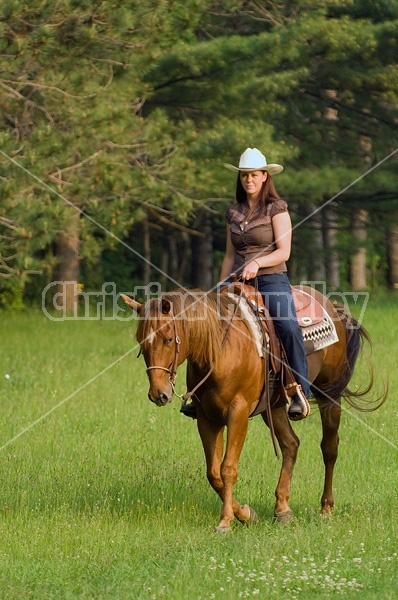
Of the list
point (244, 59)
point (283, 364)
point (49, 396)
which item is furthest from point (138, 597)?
point (244, 59)

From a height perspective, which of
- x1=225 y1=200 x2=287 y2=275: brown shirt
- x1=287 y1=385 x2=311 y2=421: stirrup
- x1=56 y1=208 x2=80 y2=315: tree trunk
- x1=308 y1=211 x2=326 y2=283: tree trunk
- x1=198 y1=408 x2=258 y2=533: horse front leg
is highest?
x1=308 y1=211 x2=326 y2=283: tree trunk

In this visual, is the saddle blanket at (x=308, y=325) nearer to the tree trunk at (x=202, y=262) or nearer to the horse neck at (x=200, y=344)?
the horse neck at (x=200, y=344)

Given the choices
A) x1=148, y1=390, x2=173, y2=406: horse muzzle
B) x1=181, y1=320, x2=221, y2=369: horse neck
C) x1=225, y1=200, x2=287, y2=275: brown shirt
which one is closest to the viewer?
x1=148, y1=390, x2=173, y2=406: horse muzzle

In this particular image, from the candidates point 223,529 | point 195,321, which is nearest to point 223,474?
point 223,529

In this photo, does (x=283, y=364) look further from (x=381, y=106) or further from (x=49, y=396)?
(x=381, y=106)

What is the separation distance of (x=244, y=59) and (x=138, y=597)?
17866 millimetres

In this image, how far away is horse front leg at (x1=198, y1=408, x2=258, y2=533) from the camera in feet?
23.9

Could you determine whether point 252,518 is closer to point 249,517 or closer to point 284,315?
point 249,517

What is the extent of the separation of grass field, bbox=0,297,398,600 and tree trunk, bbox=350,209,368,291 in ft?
43.9

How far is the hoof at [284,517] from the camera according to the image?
25.3 feet

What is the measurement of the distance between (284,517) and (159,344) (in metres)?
1.80

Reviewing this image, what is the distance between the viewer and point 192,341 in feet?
23.4

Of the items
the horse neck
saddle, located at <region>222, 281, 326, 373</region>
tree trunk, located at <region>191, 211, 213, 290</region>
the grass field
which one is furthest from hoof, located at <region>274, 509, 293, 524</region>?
tree trunk, located at <region>191, 211, 213, 290</region>

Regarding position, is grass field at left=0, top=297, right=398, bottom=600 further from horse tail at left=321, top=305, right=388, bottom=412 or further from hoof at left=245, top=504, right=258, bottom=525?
horse tail at left=321, top=305, right=388, bottom=412
